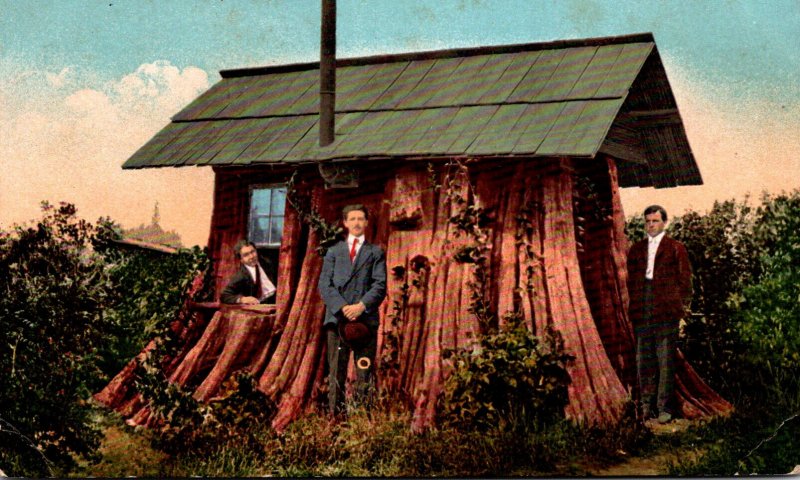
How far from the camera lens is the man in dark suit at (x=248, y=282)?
9.95 meters

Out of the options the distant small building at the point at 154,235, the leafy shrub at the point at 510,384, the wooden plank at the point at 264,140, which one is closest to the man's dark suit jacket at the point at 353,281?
the leafy shrub at the point at 510,384

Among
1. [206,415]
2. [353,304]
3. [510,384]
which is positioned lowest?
[206,415]

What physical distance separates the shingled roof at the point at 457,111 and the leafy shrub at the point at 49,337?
1.24 m

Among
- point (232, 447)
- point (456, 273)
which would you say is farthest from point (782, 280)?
point (232, 447)

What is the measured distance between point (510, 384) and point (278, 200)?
3296 mm

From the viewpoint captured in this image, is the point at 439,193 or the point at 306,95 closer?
the point at 439,193

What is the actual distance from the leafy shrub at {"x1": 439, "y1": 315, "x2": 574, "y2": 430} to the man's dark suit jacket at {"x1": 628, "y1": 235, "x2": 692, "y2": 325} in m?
1.08

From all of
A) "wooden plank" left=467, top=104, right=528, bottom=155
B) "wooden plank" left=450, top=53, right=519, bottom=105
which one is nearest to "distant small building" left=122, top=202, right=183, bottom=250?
"wooden plank" left=450, top=53, right=519, bottom=105

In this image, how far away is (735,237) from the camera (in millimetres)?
9445

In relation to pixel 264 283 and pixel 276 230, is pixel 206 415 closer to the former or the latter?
pixel 264 283

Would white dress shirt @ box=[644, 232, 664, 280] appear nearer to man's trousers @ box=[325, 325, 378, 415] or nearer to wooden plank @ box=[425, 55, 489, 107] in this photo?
wooden plank @ box=[425, 55, 489, 107]

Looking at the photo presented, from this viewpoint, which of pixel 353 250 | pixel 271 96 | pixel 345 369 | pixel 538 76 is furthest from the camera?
pixel 271 96

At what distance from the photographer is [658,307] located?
30.4ft

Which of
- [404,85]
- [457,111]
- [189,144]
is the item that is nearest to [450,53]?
[404,85]
